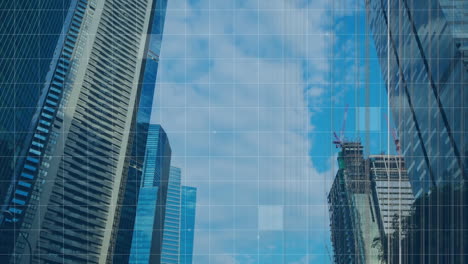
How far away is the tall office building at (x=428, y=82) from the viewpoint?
217 inches

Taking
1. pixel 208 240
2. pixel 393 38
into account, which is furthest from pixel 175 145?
pixel 393 38

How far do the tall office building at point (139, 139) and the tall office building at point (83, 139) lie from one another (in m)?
0.07

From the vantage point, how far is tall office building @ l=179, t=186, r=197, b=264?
5633 millimetres

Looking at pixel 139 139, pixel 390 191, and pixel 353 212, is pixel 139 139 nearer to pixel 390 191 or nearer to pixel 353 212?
pixel 353 212

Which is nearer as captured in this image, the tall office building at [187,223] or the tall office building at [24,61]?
the tall office building at [187,223]

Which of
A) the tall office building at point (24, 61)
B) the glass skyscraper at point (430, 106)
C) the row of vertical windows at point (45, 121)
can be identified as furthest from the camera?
the tall office building at point (24, 61)

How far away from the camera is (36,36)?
5918 mm

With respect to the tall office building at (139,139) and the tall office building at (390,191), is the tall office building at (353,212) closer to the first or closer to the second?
the tall office building at (390,191)

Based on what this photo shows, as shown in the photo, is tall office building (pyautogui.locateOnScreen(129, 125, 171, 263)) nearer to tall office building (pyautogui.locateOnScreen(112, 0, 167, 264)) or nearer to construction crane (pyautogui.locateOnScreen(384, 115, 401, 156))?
tall office building (pyautogui.locateOnScreen(112, 0, 167, 264))

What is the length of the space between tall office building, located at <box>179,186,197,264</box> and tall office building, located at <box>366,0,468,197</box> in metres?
2.63

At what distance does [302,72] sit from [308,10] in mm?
779

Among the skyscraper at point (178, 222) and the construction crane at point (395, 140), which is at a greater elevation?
the construction crane at point (395, 140)
